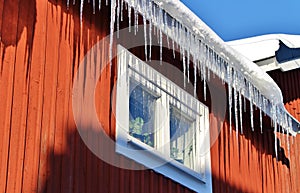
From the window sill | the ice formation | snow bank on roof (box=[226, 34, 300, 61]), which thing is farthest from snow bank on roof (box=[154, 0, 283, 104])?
snow bank on roof (box=[226, 34, 300, 61])

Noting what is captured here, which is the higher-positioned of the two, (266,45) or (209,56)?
(266,45)

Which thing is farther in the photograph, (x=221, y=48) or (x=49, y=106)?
(x=221, y=48)

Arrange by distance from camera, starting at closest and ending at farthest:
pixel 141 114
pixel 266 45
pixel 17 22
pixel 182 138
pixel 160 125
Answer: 1. pixel 17 22
2. pixel 141 114
3. pixel 160 125
4. pixel 182 138
5. pixel 266 45

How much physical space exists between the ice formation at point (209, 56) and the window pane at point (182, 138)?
318 millimetres

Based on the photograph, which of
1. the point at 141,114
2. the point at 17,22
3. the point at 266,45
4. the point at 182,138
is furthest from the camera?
the point at 266,45

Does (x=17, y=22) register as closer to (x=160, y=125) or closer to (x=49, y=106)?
(x=49, y=106)

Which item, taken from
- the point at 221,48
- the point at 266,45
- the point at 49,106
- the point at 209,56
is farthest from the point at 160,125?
the point at 266,45

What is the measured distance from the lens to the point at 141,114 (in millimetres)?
5996

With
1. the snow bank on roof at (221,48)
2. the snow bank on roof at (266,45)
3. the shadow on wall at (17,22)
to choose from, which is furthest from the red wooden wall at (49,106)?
the snow bank on roof at (266,45)

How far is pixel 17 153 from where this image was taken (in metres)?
4.70

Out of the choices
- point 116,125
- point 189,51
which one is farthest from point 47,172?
point 189,51

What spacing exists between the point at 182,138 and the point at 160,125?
0.38 metres

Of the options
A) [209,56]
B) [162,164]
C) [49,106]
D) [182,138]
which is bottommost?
[162,164]

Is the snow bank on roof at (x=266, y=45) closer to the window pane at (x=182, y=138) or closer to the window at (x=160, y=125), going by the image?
the window at (x=160, y=125)
